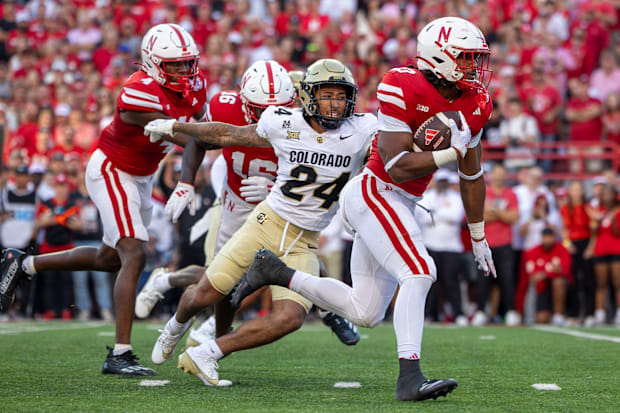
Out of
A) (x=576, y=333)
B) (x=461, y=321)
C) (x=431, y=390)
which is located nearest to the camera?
(x=431, y=390)

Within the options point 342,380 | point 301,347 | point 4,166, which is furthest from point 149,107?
point 4,166

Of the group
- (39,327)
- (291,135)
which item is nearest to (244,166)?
(291,135)

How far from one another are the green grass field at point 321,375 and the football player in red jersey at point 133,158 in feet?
2.02

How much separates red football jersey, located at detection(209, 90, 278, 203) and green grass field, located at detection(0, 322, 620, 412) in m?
1.20

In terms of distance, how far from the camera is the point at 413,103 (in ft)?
14.1

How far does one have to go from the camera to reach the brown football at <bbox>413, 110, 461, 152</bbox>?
4293 mm

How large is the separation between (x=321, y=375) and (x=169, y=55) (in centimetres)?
210

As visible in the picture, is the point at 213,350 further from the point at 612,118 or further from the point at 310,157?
the point at 612,118

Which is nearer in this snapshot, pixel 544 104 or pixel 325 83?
pixel 325 83

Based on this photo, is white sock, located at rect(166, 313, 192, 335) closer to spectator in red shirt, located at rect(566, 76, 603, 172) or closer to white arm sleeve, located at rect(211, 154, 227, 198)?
white arm sleeve, located at rect(211, 154, 227, 198)

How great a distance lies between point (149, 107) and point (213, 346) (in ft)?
5.21

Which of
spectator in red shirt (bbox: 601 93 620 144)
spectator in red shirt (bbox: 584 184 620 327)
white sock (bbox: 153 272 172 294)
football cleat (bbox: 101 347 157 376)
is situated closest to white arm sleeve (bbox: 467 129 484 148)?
football cleat (bbox: 101 347 157 376)

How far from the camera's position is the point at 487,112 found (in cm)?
450

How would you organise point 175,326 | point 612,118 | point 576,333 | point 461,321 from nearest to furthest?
point 175,326, point 576,333, point 461,321, point 612,118
